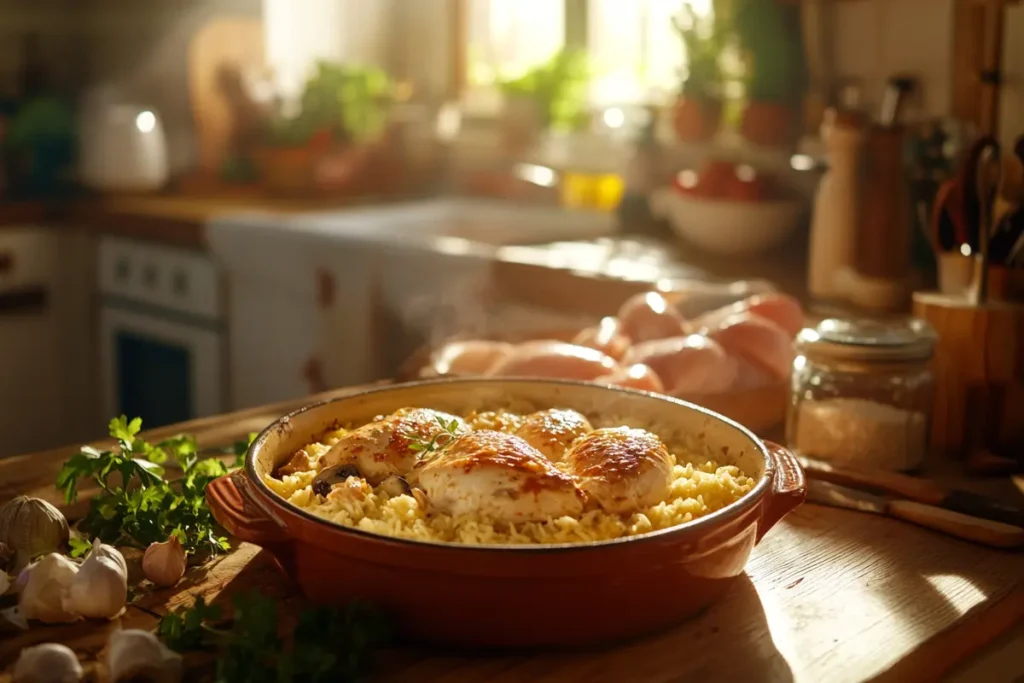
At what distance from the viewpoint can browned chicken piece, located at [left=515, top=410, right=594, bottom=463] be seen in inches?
34.3

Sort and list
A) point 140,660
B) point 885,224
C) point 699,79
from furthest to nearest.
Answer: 1. point 699,79
2. point 885,224
3. point 140,660

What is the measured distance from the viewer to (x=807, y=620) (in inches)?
30.7

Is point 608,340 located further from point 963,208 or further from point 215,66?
point 215,66

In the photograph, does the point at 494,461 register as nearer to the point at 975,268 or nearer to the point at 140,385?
the point at 975,268

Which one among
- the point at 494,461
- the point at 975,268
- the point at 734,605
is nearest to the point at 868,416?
the point at 975,268

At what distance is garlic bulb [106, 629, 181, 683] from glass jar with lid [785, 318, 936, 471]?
690mm

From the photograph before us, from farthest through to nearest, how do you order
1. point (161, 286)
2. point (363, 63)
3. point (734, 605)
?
point (363, 63) → point (161, 286) → point (734, 605)

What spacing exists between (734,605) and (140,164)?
279 centimetres

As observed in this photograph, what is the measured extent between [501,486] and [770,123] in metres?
1.94

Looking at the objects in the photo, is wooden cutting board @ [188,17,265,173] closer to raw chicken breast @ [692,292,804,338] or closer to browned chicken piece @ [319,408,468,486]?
raw chicken breast @ [692,292,804,338]

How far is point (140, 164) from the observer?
3.22 m

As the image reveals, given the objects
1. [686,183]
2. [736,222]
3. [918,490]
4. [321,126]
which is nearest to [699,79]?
[686,183]

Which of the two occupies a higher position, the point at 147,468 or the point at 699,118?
the point at 699,118

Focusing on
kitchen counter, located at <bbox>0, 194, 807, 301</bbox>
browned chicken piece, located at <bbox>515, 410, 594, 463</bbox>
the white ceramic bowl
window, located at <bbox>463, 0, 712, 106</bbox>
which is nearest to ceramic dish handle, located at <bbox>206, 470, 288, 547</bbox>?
browned chicken piece, located at <bbox>515, 410, 594, 463</bbox>
